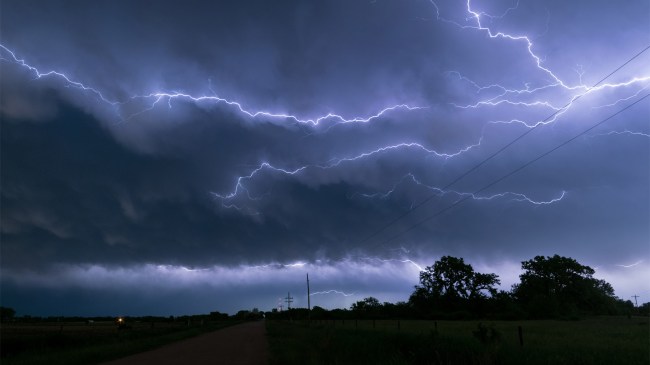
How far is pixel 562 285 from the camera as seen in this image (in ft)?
260

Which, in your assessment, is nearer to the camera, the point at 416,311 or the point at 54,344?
the point at 54,344

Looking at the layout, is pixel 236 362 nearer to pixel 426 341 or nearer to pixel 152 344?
pixel 426 341

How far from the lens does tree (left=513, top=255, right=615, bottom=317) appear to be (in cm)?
7581

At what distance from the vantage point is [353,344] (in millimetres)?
15141

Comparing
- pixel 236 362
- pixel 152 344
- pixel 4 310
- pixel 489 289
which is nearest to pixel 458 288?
pixel 489 289

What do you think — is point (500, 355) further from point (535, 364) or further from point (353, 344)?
point (353, 344)

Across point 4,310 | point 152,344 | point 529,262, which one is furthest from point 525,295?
point 4,310

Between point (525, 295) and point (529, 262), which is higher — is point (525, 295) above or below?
below

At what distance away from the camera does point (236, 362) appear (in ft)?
43.8

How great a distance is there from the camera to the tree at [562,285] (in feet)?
249

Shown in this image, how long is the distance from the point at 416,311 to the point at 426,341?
6727 centimetres

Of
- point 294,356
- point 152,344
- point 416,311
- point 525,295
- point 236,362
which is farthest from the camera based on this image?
point 525,295

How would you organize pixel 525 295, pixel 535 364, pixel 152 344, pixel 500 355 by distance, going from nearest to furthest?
pixel 535 364, pixel 500 355, pixel 152 344, pixel 525 295

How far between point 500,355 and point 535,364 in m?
0.89
